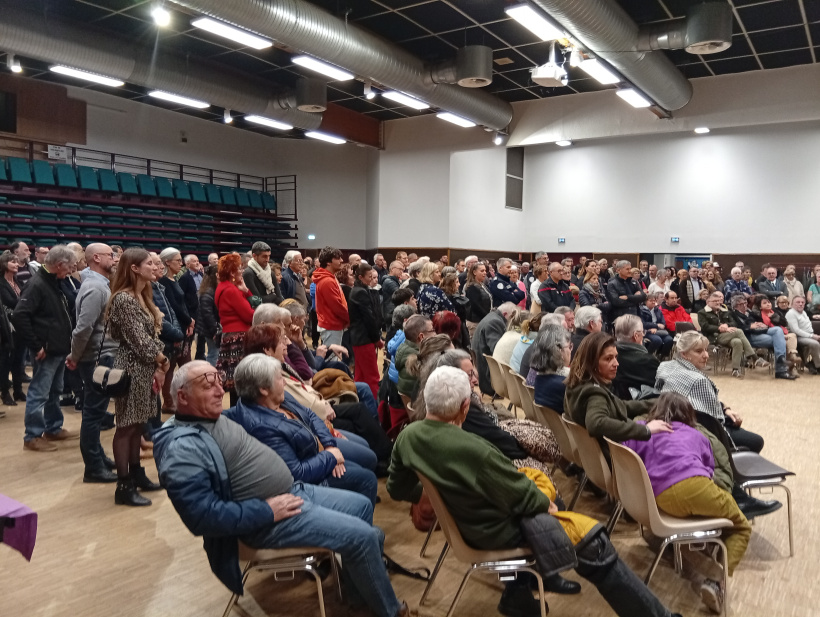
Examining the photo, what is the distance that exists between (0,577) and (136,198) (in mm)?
11195

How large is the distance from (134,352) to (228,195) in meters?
11.5

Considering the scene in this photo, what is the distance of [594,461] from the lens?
2.90m

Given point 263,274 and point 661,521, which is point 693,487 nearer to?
point 661,521

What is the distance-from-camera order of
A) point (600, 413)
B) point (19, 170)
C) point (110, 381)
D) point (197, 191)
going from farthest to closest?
point (197, 191) → point (19, 170) → point (110, 381) → point (600, 413)

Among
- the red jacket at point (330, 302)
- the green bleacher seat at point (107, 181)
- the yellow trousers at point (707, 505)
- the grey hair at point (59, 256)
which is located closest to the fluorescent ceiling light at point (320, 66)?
the red jacket at point (330, 302)

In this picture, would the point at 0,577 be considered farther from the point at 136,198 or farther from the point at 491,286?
the point at 136,198

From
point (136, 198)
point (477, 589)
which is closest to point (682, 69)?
point (477, 589)

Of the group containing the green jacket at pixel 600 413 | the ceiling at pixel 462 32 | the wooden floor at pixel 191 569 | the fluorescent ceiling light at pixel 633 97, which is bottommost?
the wooden floor at pixel 191 569

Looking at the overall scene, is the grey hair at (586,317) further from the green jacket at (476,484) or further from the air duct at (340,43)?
the air duct at (340,43)

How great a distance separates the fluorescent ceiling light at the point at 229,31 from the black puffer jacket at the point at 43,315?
376cm

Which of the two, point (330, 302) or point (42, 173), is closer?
point (330, 302)

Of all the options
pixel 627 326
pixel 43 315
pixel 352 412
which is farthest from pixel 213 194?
pixel 627 326

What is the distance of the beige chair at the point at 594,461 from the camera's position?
2812 mm

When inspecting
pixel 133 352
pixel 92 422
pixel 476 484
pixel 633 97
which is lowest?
pixel 92 422
